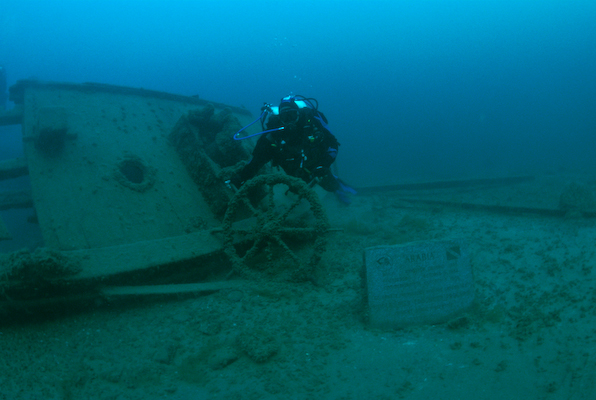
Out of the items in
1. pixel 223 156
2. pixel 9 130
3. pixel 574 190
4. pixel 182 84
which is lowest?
pixel 574 190

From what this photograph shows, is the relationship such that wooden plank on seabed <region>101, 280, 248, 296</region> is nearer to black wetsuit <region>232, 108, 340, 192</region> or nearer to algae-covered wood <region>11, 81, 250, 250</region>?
algae-covered wood <region>11, 81, 250, 250</region>

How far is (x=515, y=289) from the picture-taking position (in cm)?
326

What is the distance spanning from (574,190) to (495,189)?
3822 millimetres

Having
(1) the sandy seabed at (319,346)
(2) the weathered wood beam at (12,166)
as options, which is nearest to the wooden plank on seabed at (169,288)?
(1) the sandy seabed at (319,346)

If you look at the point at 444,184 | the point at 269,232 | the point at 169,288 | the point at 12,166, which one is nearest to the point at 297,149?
the point at 269,232

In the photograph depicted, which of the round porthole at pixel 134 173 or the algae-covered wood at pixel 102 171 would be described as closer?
the algae-covered wood at pixel 102 171

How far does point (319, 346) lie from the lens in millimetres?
2754

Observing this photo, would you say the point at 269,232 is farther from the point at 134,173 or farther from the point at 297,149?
the point at 134,173

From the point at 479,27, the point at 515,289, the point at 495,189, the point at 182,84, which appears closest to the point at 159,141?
the point at 515,289

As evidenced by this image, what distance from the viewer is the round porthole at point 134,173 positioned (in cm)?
448

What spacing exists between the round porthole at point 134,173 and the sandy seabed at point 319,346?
1.70 m

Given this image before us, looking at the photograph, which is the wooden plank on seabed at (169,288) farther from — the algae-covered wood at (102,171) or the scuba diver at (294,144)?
the scuba diver at (294,144)

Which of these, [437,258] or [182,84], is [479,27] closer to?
[182,84]

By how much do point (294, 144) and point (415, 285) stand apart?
229 cm
